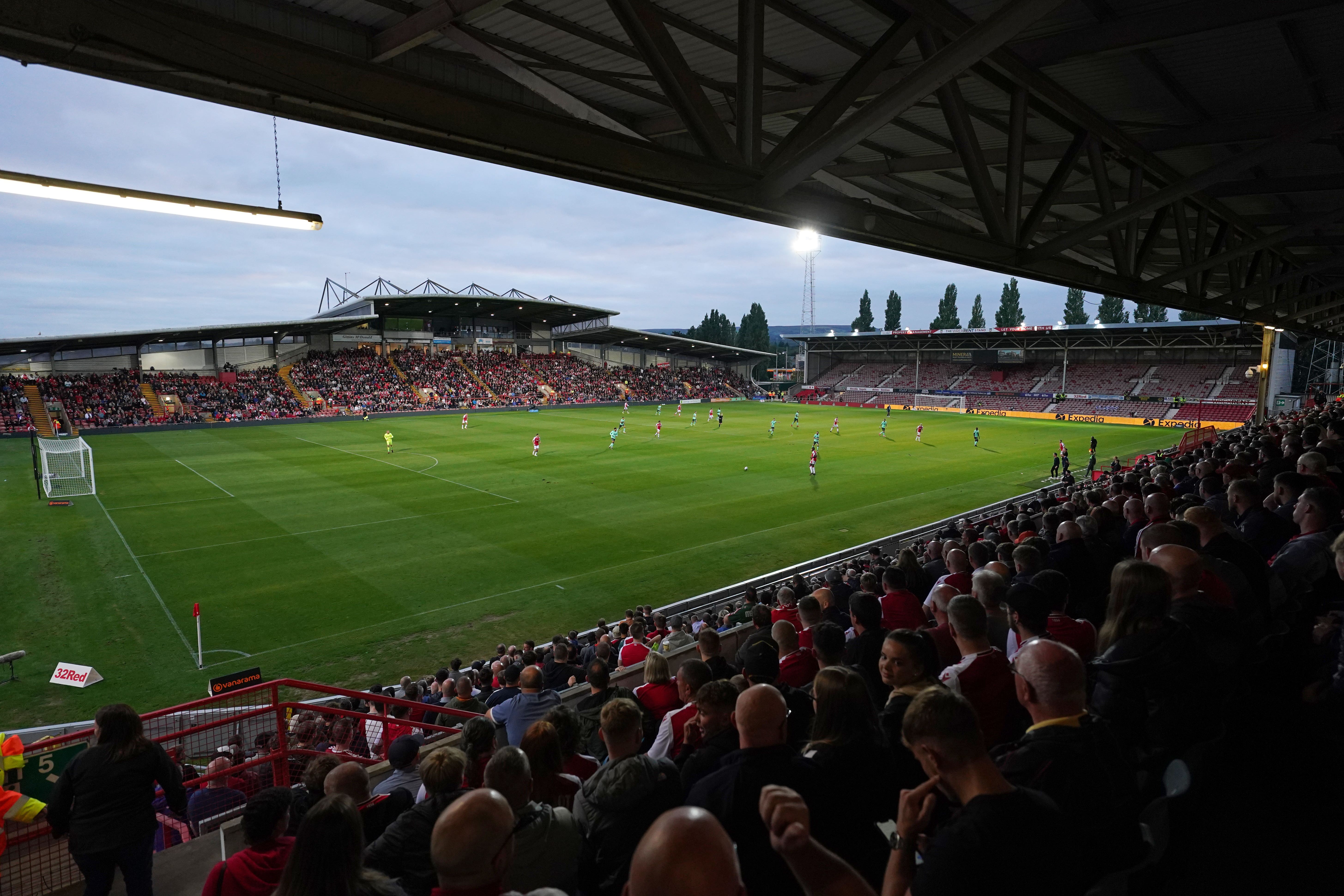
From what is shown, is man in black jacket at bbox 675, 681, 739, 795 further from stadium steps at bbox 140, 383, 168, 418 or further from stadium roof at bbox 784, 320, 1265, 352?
stadium steps at bbox 140, 383, 168, 418

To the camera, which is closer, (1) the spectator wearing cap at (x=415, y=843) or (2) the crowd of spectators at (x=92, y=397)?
(1) the spectator wearing cap at (x=415, y=843)

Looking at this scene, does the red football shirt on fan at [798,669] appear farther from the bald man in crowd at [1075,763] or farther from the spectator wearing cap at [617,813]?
the bald man in crowd at [1075,763]

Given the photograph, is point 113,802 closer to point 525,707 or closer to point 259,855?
point 259,855

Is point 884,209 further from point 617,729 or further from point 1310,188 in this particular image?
point 1310,188

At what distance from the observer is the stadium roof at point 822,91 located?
302cm

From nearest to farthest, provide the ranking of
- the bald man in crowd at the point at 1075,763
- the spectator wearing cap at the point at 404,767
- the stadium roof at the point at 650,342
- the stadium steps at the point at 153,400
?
1. the bald man in crowd at the point at 1075,763
2. the spectator wearing cap at the point at 404,767
3. the stadium steps at the point at 153,400
4. the stadium roof at the point at 650,342

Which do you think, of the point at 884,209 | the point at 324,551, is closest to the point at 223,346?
the point at 324,551

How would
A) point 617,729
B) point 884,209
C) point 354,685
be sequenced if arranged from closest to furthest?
point 617,729 < point 884,209 < point 354,685

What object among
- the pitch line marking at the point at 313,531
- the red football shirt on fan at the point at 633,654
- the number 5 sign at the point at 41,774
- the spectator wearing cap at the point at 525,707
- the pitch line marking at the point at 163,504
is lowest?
the pitch line marking at the point at 313,531

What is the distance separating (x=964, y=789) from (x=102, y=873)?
5.35 metres

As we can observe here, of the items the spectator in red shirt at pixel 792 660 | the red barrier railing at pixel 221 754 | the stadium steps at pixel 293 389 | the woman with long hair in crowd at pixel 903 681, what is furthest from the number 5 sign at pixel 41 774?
the stadium steps at pixel 293 389

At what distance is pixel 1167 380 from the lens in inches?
2660

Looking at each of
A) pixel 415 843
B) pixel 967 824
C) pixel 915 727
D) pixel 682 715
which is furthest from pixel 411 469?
pixel 967 824

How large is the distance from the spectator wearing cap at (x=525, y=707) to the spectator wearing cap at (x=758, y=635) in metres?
1.75
